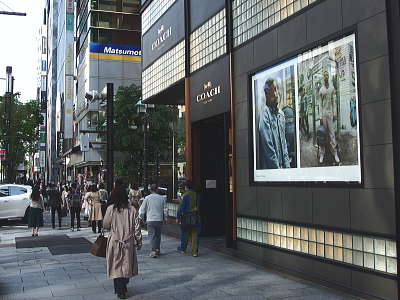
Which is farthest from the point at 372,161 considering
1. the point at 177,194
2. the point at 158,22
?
the point at 177,194

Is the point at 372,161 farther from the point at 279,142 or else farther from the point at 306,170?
the point at 279,142

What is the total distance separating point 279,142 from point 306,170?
3.64 ft

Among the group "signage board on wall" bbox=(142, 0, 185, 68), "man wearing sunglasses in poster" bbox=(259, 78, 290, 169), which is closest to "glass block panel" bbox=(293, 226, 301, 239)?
"man wearing sunglasses in poster" bbox=(259, 78, 290, 169)

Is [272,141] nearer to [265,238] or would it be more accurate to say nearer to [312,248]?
[265,238]

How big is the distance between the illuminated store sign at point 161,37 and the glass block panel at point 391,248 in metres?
10.4

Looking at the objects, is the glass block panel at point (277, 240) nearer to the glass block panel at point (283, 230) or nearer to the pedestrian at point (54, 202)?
the glass block panel at point (283, 230)

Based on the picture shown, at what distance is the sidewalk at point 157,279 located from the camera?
7.24 metres

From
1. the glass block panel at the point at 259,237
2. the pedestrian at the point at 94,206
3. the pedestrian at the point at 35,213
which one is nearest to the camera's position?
the glass block panel at the point at 259,237

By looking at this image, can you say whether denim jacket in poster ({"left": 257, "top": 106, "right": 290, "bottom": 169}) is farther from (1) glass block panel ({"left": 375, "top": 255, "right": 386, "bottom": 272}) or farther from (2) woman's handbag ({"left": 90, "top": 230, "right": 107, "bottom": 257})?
(2) woman's handbag ({"left": 90, "top": 230, "right": 107, "bottom": 257})

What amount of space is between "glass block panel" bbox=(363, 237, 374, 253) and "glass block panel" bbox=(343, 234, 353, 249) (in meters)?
0.28

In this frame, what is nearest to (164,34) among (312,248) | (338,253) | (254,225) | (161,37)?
(161,37)

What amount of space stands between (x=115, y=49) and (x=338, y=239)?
1662 inches

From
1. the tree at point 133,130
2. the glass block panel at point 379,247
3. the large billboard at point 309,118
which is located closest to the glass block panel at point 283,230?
the large billboard at point 309,118

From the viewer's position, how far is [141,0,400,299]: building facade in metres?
6.39
